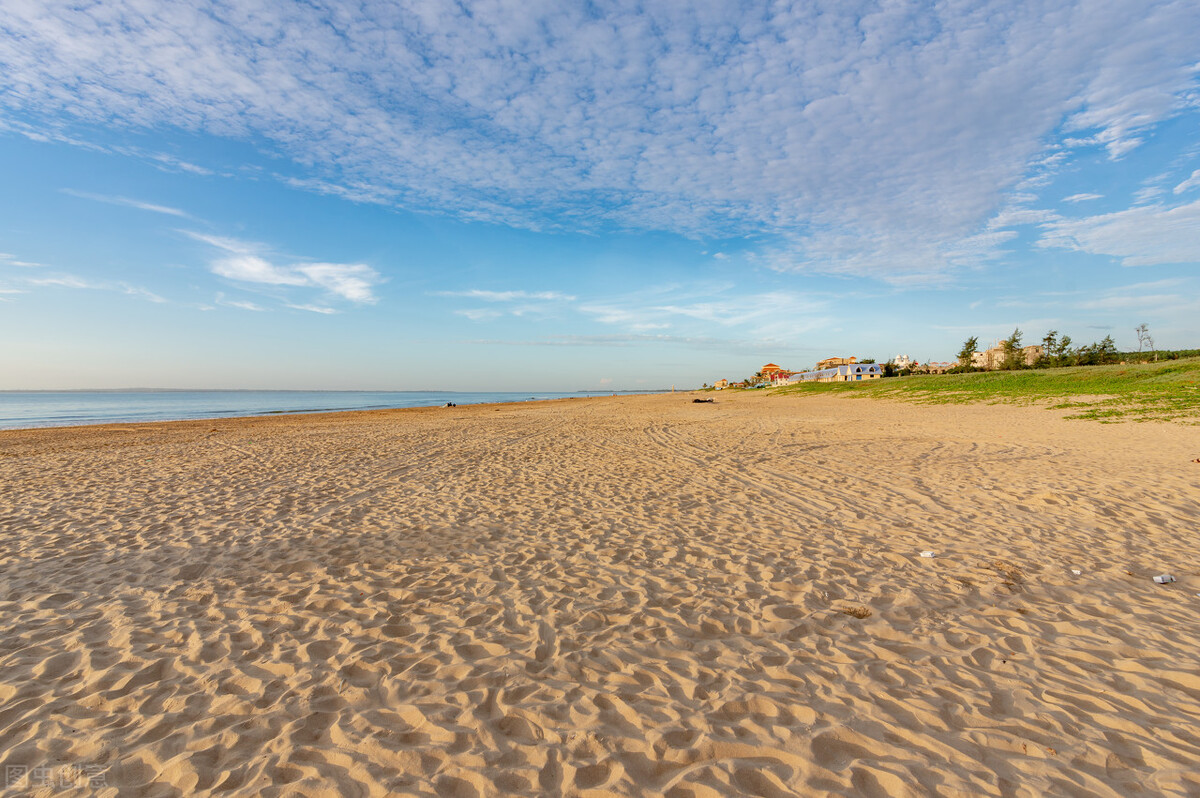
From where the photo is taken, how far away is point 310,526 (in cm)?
779

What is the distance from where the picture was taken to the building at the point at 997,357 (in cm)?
6030

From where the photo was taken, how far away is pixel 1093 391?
978 inches

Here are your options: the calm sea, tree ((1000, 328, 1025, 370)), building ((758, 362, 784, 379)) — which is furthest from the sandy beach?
building ((758, 362, 784, 379))

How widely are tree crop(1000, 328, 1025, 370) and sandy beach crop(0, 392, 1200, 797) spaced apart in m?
61.2

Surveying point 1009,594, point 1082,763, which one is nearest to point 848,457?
point 1009,594

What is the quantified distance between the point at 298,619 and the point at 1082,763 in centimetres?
612

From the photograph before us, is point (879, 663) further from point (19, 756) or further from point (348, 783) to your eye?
point (19, 756)

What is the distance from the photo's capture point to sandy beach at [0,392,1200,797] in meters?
A: 2.96

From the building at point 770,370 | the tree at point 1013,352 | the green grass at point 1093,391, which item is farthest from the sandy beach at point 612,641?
the building at point 770,370

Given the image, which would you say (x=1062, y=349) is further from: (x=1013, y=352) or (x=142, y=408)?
(x=142, y=408)

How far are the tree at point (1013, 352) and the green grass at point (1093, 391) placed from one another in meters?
27.1

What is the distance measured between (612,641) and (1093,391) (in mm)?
32320

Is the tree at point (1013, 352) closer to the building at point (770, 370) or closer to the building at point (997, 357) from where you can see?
the building at point (997, 357)

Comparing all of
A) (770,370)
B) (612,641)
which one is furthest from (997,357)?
(612,641)
